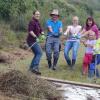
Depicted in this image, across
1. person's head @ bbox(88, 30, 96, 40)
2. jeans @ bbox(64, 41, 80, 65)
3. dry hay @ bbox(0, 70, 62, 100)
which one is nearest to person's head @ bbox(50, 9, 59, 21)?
jeans @ bbox(64, 41, 80, 65)

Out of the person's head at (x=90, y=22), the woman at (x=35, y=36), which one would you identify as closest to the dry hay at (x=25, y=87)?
the woman at (x=35, y=36)

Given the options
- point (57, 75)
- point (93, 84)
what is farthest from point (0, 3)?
point (93, 84)

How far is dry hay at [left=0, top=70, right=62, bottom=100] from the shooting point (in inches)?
339

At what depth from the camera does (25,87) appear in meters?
8.77

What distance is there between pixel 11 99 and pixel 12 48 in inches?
382

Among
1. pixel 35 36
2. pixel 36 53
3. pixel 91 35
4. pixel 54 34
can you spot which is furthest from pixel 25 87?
pixel 91 35

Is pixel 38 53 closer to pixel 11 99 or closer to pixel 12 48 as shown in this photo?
pixel 11 99

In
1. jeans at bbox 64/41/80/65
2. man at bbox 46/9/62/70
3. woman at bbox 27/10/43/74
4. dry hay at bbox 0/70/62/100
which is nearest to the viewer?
dry hay at bbox 0/70/62/100

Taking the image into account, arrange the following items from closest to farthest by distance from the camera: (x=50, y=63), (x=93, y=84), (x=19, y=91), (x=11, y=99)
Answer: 1. (x=11, y=99)
2. (x=19, y=91)
3. (x=93, y=84)
4. (x=50, y=63)

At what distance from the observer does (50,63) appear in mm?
12492

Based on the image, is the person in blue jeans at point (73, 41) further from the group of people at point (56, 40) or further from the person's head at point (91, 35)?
the person's head at point (91, 35)

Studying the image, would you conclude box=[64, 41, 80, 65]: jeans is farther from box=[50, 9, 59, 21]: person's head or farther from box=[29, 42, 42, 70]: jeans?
box=[29, 42, 42, 70]: jeans

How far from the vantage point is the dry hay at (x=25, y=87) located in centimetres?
861

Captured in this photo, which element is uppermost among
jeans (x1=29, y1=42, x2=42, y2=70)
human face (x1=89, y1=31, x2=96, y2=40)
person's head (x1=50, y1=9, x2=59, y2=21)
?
person's head (x1=50, y1=9, x2=59, y2=21)
